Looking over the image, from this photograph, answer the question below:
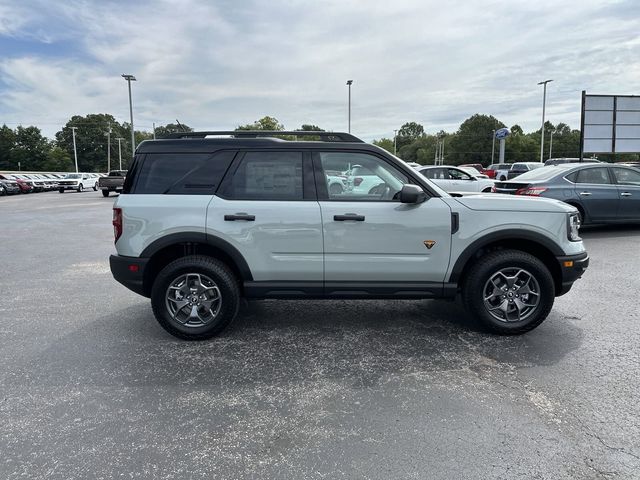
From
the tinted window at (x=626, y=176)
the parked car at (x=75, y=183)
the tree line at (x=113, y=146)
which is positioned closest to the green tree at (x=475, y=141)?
the tree line at (x=113, y=146)

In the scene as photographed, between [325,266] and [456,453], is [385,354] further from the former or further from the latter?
[456,453]

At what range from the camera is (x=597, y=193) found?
9.53m

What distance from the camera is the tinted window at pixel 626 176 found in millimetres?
9727

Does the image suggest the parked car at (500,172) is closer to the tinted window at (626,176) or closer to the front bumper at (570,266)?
the tinted window at (626,176)

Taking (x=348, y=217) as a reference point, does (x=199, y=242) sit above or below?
below

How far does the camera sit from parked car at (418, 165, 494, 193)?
48.9 feet

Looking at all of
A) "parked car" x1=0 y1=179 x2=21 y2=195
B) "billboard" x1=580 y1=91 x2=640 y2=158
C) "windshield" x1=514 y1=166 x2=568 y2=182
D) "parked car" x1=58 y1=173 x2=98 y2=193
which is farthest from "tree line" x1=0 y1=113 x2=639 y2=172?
"windshield" x1=514 y1=166 x2=568 y2=182

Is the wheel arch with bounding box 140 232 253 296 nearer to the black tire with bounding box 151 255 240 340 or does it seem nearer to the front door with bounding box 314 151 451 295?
the black tire with bounding box 151 255 240 340

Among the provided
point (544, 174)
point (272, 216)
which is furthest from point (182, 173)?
point (544, 174)

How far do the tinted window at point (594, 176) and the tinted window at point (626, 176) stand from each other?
0.26 m

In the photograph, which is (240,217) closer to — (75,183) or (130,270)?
(130,270)

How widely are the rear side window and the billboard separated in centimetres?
1799

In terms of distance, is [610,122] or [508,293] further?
[610,122]

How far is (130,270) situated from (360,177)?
241 cm
